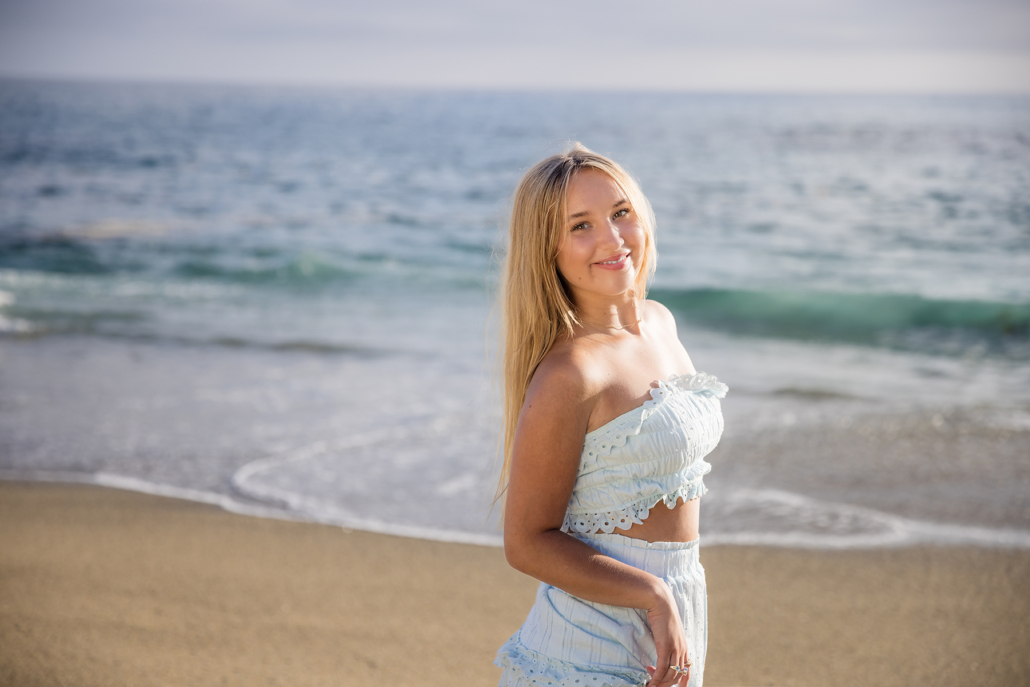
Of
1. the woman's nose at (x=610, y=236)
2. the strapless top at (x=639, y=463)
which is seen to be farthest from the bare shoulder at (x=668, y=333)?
the woman's nose at (x=610, y=236)

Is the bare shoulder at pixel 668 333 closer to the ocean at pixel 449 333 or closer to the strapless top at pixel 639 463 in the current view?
the strapless top at pixel 639 463

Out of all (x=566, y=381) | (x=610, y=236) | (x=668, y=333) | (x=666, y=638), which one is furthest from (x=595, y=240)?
(x=666, y=638)

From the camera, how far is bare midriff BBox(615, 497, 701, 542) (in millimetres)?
1997

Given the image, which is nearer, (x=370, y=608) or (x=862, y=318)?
(x=370, y=608)

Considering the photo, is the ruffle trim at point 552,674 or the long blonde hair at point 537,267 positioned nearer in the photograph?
the ruffle trim at point 552,674

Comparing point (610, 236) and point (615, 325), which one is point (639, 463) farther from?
point (610, 236)

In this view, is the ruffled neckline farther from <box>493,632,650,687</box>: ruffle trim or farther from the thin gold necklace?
<box>493,632,650,687</box>: ruffle trim

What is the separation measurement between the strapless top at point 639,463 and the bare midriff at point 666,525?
0.03m

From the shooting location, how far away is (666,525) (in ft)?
6.66

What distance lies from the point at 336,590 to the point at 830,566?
2.73 metres

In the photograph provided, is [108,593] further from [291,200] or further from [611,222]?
[291,200]

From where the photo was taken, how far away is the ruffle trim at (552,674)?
6.17 feet

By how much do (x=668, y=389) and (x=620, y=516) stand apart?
333mm

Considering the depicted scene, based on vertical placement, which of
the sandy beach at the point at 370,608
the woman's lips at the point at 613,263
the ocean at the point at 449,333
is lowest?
the sandy beach at the point at 370,608
